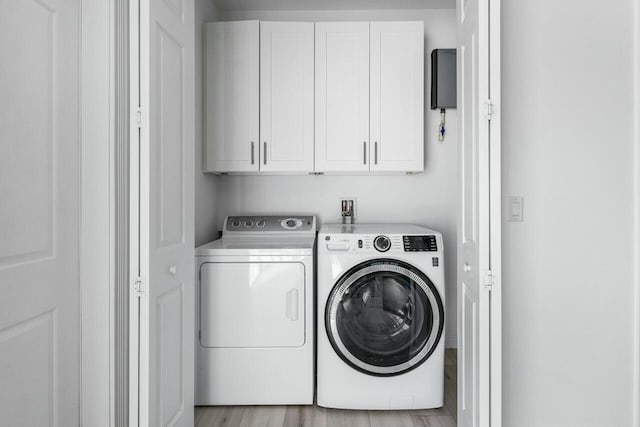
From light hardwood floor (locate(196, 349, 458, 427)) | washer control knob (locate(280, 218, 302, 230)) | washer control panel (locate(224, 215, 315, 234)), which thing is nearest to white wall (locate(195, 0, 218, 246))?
washer control panel (locate(224, 215, 315, 234))

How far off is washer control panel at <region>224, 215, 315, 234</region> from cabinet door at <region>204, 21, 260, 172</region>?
366mm

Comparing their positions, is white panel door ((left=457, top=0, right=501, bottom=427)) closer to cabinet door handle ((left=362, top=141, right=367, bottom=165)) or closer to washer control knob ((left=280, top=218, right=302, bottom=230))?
cabinet door handle ((left=362, top=141, right=367, bottom=165))
